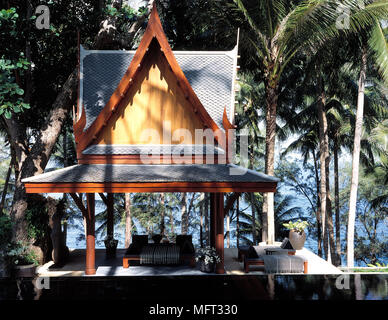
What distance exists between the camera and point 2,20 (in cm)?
1102

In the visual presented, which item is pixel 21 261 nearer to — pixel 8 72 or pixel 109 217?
pixel 109 217

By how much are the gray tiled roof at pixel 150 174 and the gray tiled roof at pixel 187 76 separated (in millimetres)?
2200

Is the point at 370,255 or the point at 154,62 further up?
the point at 154,62

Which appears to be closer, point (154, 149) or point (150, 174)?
point (150, 174)

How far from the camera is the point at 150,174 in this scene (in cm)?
1084

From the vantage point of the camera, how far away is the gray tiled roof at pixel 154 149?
39.7 feet

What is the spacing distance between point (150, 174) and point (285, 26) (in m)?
8.63

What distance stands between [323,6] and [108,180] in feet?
34.1

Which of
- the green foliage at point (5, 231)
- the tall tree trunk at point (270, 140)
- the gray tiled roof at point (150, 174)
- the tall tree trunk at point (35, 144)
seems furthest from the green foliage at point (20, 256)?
the tall tree trunk at point (270, 140)

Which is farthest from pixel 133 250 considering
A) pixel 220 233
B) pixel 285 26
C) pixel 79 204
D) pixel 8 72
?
pixel 285 26

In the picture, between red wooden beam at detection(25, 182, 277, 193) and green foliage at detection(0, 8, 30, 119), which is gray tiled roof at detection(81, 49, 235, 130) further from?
red wooden beam at detection(25, 182, 277, 193)

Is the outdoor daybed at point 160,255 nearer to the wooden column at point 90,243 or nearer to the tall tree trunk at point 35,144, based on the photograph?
the wooden column at point 90,243
